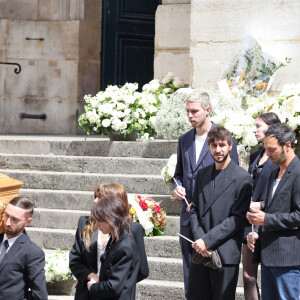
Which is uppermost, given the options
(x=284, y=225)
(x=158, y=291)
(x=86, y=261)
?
(x=284, y=225)

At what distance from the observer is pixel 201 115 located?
6738 mm

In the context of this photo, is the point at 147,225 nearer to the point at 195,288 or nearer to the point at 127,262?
the point at 195,288

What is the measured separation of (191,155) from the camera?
268 inches

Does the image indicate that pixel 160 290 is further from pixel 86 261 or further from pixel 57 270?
pixel 86 261

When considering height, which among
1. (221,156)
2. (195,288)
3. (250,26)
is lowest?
(195,288)

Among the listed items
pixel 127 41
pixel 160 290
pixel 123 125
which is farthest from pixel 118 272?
pixel 127 41

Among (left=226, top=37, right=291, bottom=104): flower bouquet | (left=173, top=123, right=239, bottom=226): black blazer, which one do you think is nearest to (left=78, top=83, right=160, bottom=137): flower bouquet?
(left=226, top=37, right=291, bottom=104): flower bouquet

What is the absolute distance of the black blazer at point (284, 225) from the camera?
557cm

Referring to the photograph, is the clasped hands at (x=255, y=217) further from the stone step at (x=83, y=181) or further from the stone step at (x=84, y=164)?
the stone step at (x=84, y=164)

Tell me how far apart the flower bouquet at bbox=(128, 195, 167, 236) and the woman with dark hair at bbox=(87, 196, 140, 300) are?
2463mm

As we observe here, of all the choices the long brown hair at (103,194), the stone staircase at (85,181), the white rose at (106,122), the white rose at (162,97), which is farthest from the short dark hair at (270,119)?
the white rose at (162,97)

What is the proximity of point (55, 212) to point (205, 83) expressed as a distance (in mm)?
2711

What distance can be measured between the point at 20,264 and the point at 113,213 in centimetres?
78

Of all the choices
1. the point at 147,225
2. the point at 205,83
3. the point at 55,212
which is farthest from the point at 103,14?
the point at 147,225
